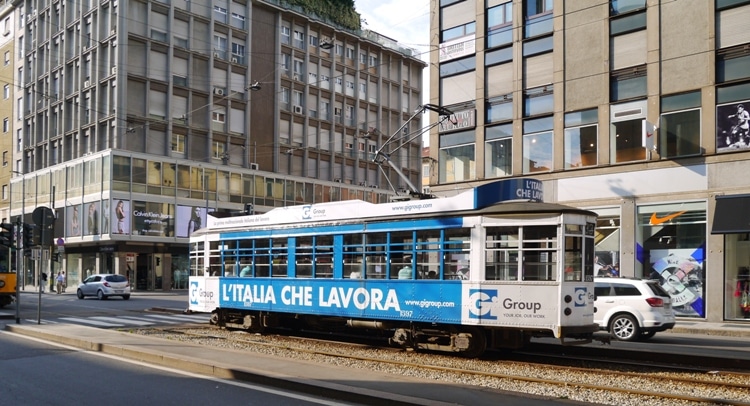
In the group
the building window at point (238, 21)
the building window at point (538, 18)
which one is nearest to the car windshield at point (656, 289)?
the building window at point (538, 18)

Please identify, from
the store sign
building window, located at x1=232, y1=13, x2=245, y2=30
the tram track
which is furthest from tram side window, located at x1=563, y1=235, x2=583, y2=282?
building window, located at x1=232, y1=13, x2=245, y2=30

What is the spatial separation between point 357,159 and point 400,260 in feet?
162

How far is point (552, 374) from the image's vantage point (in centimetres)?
1090

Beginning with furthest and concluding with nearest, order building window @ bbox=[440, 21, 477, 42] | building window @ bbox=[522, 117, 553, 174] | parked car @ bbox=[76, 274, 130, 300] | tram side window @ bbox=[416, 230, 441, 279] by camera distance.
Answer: parked car @ bbox=[76, 274, 130, 300]
building window @ bbox=[440, 21, 477, 42]
building window @ bbox=[522, 117, 553, 174]
tram side window @ bbox=[416, 230, 441, 279]

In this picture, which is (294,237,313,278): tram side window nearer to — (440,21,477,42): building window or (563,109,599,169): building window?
(563,109,599,169): building window

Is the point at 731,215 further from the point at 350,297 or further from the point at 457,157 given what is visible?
the point at 350,297

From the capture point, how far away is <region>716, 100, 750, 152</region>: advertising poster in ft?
69.3

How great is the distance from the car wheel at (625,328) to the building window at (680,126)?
26.2 ft

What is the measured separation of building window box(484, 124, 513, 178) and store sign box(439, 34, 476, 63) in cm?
336

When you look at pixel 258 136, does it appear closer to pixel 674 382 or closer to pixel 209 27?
pixel 209 27

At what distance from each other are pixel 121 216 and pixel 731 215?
3746 centimetres

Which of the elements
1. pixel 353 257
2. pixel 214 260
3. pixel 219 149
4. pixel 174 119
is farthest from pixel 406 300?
pixel 219 149

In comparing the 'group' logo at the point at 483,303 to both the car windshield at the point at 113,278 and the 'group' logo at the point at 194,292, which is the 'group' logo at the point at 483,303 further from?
the car windshield at the point at 113,278

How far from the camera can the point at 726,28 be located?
21.7m
